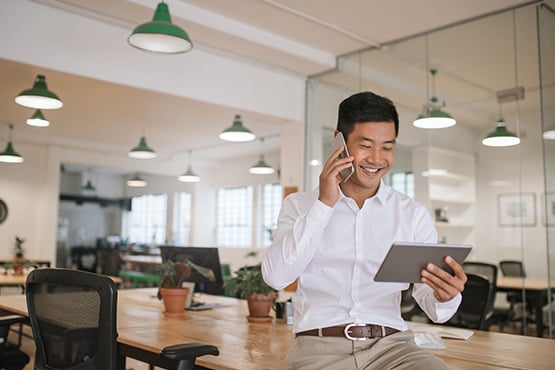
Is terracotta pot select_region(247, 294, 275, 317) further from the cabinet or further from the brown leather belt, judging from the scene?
the cabinet

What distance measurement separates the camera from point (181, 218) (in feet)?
41.4

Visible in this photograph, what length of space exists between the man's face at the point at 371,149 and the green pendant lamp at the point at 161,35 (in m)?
1.75

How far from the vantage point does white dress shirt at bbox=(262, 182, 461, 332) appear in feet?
5.58

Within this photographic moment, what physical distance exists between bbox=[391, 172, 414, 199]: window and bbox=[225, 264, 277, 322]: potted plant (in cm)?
295

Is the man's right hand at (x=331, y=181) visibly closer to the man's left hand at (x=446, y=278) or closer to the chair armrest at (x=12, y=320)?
the man's left hand at (x=446, y=278)

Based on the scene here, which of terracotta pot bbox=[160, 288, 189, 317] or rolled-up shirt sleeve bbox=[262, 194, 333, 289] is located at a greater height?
rolled-up shirt sleeve bbox=[262, 194, 333, 289]

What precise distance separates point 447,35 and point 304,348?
164 inches

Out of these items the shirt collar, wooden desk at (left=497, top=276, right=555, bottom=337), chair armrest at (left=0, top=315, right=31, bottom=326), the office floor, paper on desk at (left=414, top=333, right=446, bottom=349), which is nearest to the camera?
the shirt collar

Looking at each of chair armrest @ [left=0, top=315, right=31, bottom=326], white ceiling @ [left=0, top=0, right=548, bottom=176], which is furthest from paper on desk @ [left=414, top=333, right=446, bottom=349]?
white ceiling @ [left=0, top=0, right=548, bottom=176]

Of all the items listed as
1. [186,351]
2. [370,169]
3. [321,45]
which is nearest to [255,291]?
[186,351]

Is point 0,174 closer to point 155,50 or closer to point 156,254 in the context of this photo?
point 156,254

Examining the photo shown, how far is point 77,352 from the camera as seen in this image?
1905mm

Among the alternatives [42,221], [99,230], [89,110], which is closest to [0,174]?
[42,221]

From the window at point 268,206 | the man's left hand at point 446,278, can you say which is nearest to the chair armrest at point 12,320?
the man's left hand at point 446,278
